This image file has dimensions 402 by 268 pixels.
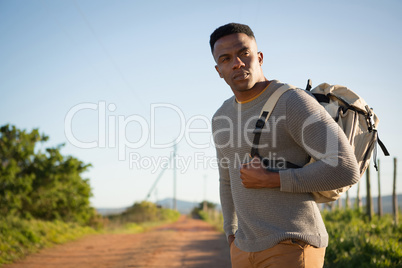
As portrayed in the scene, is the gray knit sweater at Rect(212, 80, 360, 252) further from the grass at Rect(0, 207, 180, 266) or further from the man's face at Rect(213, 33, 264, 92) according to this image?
the grass at Rect(0, 207, 180, 266)

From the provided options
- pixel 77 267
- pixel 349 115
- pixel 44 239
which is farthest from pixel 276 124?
pixel 44 239

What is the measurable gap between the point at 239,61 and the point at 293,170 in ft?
2.24

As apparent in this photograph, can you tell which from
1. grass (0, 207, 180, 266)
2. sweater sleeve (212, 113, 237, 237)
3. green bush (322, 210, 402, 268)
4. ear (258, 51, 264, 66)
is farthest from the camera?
grass (0, 207, 180, 266)

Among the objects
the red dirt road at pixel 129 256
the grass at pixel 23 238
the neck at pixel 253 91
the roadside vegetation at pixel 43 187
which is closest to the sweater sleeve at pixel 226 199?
the neck at pixel 253 91

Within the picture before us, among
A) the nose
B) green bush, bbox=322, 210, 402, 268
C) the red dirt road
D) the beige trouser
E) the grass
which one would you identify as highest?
the nose

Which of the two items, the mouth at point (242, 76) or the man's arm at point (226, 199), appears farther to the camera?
the man's arm at point (226, 199)

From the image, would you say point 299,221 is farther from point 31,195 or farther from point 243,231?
point 31,195

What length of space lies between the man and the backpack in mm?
39

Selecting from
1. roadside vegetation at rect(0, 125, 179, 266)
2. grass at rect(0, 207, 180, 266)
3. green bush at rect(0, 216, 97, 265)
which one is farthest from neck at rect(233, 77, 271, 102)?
roadside vegetation at rect(0, 125, 179, 266)

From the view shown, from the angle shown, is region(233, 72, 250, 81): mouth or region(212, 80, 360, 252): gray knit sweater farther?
region(233, 72, 250, 81): mouth

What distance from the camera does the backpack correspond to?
Answer: 179 cm

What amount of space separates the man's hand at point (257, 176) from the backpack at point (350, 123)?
6 centimetres

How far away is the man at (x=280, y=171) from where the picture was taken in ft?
5.55

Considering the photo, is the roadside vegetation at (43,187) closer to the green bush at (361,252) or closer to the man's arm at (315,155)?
the green bush at (361,252)
